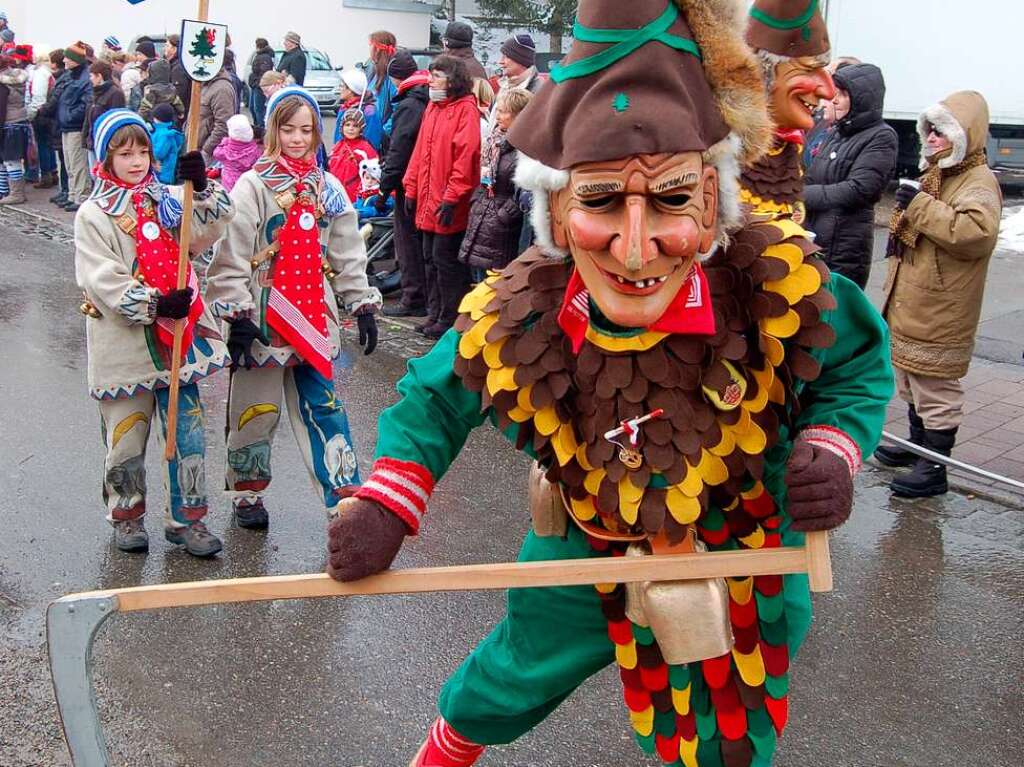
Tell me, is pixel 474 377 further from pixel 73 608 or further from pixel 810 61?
pixel 810 61

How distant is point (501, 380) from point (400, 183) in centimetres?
614

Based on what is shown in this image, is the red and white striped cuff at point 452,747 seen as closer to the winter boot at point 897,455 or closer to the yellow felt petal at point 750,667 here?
the yellow felt petal at point 750,667

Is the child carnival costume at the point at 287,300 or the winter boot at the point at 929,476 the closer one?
the child carnival costume at the point at 287,300

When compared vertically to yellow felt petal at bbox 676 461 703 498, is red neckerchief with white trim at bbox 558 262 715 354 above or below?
above

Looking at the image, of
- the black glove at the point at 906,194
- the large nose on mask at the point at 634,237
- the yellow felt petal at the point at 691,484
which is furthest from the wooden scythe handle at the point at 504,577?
the black glove at the point at 906,194

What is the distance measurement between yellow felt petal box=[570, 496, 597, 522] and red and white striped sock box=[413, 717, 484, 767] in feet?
2.43

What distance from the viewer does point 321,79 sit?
1755 cm

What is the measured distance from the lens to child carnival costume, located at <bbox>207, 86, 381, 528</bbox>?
14.6 feet

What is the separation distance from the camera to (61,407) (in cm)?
642

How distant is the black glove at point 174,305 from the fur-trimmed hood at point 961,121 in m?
3.20

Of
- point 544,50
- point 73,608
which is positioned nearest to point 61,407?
point 73,608

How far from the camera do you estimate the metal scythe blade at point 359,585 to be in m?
2.34

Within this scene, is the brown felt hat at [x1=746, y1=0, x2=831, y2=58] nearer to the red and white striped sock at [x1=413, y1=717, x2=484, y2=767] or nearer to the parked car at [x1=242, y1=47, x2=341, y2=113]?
the red and white striped sock at [x1=413, y1=717, x2=484, y2=767]

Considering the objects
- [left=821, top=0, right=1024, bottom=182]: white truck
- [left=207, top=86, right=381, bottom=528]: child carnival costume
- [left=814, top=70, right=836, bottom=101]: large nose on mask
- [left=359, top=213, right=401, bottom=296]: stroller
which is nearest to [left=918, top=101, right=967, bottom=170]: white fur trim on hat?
[left=814, top=70, right=836, bottom=101]: large nose on mask
